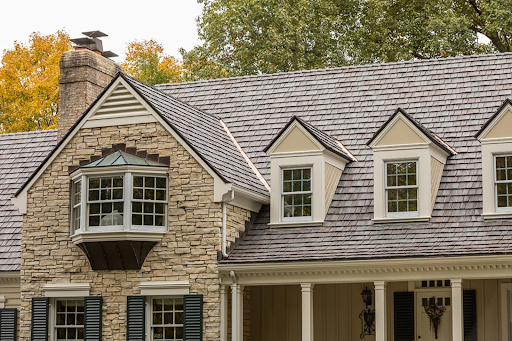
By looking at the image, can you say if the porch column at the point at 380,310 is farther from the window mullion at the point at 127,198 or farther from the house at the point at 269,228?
the window mullion at the point at 127,198

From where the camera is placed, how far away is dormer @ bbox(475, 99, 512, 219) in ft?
64.5

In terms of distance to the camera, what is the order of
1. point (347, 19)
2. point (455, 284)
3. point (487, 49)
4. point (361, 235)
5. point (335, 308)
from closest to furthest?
1. point (455, 284)
2. point (361, 235)
3. point (335, 308)
4. point (487, 49)
5. point (347, 19)

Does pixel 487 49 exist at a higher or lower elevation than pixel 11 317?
higher

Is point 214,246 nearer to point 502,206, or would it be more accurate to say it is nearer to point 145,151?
point 145,151

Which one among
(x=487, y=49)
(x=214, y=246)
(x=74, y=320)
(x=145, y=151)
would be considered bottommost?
(x=74, y=320)

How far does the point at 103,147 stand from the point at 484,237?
8.19 metres

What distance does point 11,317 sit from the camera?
22141 millimetres

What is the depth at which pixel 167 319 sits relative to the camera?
66.0 ft

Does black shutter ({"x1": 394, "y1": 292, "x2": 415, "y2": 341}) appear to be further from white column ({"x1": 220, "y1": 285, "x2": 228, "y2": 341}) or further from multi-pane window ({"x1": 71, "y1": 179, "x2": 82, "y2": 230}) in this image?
multi-pane window ({"x1": 71, "y1": 179, "x2": 82, "y2": 230})

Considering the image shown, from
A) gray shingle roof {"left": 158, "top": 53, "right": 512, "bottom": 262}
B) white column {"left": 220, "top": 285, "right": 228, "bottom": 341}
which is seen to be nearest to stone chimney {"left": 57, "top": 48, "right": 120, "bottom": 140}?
gray shingle roof {"left": 158, "top": 53, "right": 512, "bottom": 262}

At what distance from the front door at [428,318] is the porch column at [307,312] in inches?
99.1

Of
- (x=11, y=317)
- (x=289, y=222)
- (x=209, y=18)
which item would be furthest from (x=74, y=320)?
(x=209, y=18)

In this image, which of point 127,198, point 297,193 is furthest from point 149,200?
point 297,193

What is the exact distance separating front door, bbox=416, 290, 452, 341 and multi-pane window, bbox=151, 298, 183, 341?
5.02m
